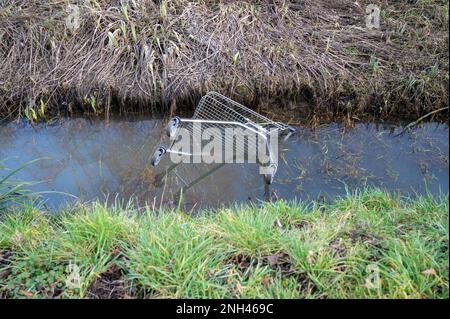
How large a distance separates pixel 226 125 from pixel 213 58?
91 centimetres

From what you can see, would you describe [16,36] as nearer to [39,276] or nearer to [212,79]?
[212,79]

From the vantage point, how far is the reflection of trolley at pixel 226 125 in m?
3.99

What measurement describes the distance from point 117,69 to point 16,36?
4.10 feet

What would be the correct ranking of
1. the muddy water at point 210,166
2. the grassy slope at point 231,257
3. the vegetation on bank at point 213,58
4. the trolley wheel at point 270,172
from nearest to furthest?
the grassy slope at point 231,257 < the trolley wheel at point 270,172 < the muddy water at point 210,166 < the vegetation on bank at point 213,58

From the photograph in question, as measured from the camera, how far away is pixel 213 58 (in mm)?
4809

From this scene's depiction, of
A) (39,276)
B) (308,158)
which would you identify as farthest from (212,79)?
(39,276)

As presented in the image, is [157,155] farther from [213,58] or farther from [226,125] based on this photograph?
[213,58]

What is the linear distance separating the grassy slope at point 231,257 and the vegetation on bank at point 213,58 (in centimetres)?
187

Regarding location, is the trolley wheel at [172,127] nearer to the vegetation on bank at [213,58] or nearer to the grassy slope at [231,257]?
the vegetation on bank at [213,58]

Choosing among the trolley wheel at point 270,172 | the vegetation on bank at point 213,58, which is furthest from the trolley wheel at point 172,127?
the trolley wheel at point 270,172

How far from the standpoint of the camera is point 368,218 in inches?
120

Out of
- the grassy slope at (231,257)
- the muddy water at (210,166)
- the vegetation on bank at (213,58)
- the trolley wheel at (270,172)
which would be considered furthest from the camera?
the vegetation on bank at (213,58)

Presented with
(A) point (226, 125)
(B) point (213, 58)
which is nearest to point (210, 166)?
(A) point (226, 125)

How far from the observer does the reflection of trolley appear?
3.99 metres
